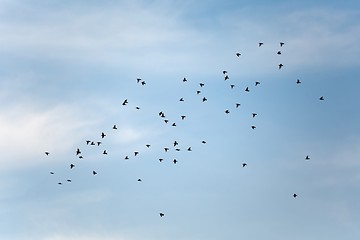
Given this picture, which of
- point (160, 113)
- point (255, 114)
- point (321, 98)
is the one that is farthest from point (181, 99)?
point (321, 98)

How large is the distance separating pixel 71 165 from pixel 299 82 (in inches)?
1723

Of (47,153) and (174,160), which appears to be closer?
(174,160)

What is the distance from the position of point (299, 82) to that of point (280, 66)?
186 inches

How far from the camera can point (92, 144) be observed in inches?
5866

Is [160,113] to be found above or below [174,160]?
above

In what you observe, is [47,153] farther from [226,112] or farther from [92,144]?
[226,112]

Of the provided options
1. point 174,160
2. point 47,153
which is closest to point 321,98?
point 174,160

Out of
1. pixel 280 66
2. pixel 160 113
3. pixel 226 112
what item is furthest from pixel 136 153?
pixel 280 66

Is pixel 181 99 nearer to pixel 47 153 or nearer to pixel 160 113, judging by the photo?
pixel 160 113

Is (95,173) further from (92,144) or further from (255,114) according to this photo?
(255,114)

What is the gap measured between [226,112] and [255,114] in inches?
336

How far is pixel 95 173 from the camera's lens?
159250mm

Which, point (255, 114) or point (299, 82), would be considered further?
point (255, 114)

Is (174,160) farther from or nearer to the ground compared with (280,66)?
nearer to the ground
